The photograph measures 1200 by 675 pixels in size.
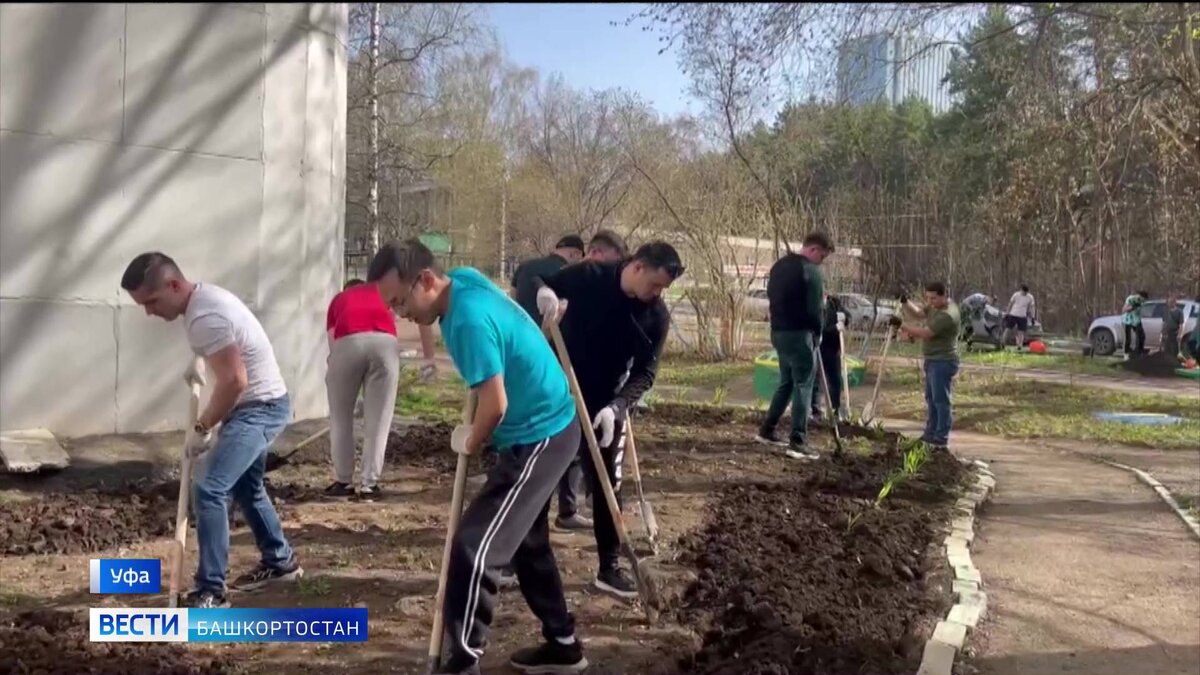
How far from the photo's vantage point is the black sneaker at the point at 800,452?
9023 mm

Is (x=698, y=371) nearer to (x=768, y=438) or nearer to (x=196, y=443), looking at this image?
(x=768, y=438)

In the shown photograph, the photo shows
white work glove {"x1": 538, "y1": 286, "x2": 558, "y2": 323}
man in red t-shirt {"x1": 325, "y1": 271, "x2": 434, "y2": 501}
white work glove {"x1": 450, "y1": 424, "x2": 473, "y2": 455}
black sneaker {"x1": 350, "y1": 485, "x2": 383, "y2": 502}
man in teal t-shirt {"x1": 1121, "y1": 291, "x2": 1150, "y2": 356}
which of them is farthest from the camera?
man in teal t-shirt {"x1": 1121, "y1": 291, "x2": 1150, "y2": 356}

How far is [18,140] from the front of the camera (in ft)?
23.0

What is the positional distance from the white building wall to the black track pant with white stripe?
4691 mm

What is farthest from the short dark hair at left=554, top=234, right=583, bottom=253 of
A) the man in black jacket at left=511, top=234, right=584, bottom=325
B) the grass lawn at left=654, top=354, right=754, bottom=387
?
the grass lawn at left=654, top=354, right=754, bottom=387

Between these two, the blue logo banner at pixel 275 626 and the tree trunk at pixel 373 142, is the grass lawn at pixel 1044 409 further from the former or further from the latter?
the tree trunk at pixel 373 142

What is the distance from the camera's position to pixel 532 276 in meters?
6.89

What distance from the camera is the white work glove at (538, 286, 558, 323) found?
477 centimetres

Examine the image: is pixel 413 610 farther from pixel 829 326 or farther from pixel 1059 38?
pixel 1059 38

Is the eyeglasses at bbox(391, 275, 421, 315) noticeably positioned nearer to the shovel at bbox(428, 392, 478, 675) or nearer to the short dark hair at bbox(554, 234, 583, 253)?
the shovel at bbox(428, 392, 478, 675)

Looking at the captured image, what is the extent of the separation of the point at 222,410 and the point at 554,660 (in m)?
1.76

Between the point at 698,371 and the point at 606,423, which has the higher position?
the point at 606,423

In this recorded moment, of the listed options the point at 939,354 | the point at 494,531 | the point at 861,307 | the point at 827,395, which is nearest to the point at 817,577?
the point at 494,531

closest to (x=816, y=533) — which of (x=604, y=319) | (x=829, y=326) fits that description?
(x=604, y=319)
